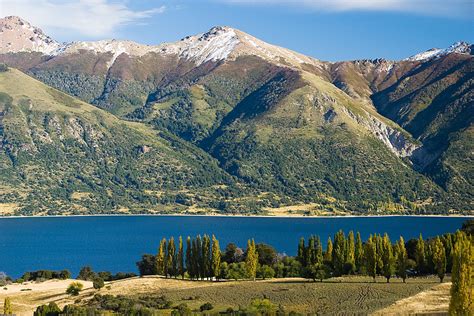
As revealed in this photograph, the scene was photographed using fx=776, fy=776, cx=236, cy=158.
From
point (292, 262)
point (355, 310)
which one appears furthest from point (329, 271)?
point (355, 310)

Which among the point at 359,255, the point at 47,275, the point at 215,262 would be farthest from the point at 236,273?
the point at 47,275

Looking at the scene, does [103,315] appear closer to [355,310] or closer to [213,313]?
[213,313]

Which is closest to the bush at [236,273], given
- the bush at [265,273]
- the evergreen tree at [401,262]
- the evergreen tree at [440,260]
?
the bush at [265,273]

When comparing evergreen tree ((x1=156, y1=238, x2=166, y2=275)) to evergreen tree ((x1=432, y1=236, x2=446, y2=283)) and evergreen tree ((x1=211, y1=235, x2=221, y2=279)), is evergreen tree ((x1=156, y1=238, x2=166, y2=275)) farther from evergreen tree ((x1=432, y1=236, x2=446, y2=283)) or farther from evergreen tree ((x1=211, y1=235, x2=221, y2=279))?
evergreen tree ((x1=432, y1=236, x2=446, y2=283))

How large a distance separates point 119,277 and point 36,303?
32927 millimetres

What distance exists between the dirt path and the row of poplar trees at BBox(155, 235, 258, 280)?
4352 centimetres

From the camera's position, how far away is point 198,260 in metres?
156

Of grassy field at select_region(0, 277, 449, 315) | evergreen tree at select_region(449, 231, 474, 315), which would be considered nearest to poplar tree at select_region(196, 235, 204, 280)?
grassy field at select_region(0, 277, 449, 315)

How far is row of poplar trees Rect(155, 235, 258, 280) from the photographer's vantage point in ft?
502

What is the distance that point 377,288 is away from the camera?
420ft

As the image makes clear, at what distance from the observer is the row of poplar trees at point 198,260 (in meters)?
153

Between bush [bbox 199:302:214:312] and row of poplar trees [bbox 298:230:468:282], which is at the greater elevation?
row of poplar trees [bbox 298:230:468:282]

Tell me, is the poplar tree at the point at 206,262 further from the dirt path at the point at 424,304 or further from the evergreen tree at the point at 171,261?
the dirt path at the point at 424,304

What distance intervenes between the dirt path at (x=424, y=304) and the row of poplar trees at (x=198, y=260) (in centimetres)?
4352
